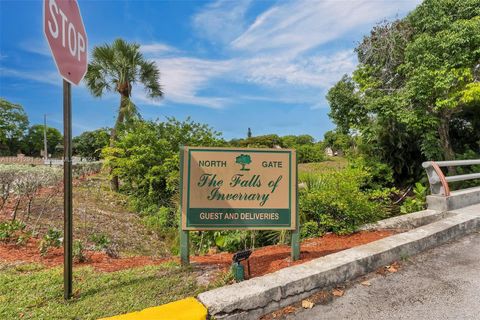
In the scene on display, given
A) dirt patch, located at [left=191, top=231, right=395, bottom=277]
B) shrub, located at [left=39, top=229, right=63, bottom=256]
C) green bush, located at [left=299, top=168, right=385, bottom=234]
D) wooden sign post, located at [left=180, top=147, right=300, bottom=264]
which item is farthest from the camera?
green bush, located at [left=299, top=168, right=385, bottom=234]

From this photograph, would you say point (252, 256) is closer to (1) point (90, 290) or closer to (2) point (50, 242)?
(1) point (90, 290)

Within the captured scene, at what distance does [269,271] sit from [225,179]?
3.36 ft

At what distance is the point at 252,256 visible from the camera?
3639 millimetres

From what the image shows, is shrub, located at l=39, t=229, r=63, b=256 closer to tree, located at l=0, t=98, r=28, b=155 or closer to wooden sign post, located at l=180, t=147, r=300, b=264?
wooden sign post, located at l=180, t=147, r=300, b=264

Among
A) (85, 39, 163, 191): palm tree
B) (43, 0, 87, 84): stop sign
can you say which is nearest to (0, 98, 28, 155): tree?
(85, 39, 163, 191): palm tree

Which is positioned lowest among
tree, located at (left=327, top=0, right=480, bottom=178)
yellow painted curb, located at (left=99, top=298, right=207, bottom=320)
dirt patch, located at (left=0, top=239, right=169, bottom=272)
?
dirt patch, located at (left=0, top=239, right=169, bottom=272)

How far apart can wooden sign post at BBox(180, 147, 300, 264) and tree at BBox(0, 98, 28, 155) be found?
59.5 metres

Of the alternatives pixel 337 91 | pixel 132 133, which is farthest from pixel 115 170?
pixel 337 91

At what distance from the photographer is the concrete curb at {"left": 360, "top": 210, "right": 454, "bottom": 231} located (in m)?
4.62

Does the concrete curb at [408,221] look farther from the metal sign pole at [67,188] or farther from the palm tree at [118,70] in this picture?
the palm tree at [118,70]

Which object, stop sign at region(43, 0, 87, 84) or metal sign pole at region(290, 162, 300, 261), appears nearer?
stop sign at region(43, 0, 87, 84)

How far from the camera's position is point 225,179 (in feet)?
10.5

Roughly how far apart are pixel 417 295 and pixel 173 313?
7.06 feet

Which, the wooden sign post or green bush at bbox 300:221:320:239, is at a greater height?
the wooden sign post
